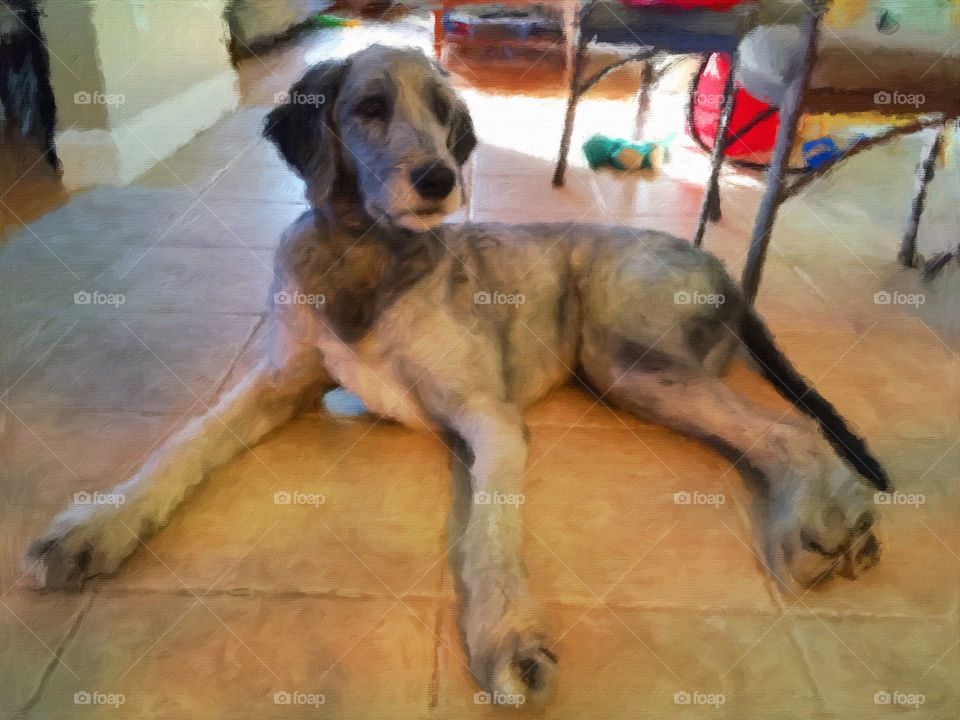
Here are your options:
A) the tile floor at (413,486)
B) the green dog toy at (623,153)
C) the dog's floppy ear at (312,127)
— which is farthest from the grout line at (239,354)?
the green dog toy at (623,153)

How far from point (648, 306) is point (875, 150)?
58 cm

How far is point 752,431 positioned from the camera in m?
1.09

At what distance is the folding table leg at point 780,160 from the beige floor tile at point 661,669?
2.21 feet

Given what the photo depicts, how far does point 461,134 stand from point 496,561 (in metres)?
0.63

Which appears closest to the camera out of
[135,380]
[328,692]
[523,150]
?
[328,692]

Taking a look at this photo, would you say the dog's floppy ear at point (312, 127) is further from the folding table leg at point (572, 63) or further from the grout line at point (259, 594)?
the grout line at point (259, 594)

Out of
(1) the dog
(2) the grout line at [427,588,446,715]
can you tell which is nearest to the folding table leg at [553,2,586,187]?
(1) the dog

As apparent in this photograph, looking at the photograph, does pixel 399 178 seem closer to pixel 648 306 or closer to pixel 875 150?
pixel 648 306

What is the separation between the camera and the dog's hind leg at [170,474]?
2.92 feet

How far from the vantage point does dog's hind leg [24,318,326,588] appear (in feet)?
2.92

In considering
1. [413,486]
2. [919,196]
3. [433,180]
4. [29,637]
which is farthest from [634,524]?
[919,196]

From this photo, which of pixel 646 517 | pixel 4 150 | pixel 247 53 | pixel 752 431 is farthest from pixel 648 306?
pixel 4 150

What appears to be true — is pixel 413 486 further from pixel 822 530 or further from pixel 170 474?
pixel 822 530

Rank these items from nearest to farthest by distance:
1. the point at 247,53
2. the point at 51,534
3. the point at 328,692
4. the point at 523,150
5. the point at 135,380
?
the point at 328,692 < the point at 51,534 < the point at 247,53 < the point at 523,150 < the point at 135,380
